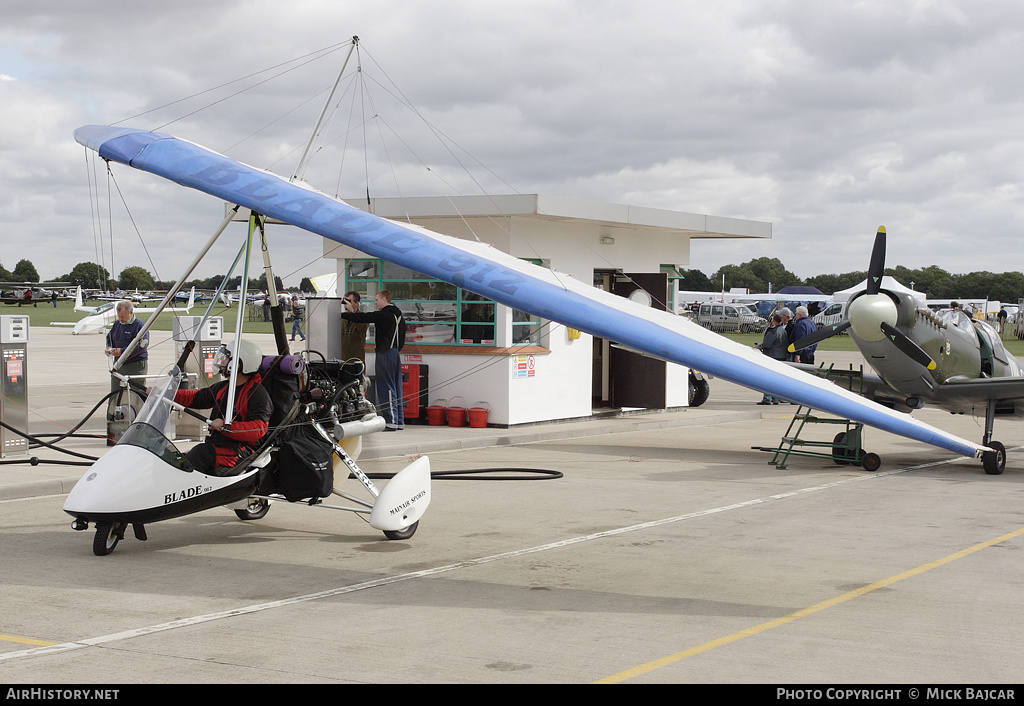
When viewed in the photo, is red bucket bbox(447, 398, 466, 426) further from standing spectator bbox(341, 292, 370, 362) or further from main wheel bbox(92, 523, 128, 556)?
main wheel bbox(92, 523, 128, 556)

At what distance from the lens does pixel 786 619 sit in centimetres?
644

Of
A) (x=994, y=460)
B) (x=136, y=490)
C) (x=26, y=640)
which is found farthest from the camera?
(x=994, y=460)

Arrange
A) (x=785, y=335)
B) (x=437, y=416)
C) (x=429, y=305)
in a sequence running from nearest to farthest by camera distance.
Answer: (x=437, y=416) → (x=429, y=305) → (x=785, y=335)

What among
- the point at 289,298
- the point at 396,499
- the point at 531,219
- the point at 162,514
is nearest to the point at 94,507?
the point at 162,514

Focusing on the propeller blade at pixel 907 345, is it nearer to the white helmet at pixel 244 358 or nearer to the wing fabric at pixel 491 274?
the wing fabric at pixel 491 274

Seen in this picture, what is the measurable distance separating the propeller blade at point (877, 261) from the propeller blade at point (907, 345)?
27.3 inches

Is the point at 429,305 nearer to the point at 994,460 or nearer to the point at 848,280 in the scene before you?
the point at 994,460

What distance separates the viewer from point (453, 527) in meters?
9.49

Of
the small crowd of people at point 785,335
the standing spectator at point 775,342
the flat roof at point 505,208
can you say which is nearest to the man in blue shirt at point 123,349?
the flat roof at point 505,208

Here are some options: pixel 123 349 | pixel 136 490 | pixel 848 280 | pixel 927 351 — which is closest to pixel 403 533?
pixel 136 490

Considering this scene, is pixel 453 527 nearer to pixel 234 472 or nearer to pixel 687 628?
pixel 234 472

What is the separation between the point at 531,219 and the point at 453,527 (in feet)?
→ 29.3

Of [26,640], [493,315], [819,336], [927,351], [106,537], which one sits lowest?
[26,640]

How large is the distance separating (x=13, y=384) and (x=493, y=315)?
7572 mm
